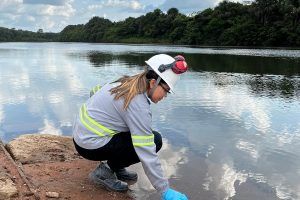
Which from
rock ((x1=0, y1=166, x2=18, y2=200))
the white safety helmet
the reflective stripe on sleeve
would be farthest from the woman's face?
rock ((x1=0, y1=166, x2=18, y2=200))

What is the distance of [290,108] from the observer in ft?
28.2

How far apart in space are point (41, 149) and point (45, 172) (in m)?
0.78

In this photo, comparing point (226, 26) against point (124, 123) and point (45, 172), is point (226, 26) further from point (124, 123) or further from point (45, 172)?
point (124, 123)

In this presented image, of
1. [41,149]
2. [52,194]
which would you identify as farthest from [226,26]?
[52,194]

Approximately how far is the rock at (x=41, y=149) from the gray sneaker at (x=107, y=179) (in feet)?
2.95

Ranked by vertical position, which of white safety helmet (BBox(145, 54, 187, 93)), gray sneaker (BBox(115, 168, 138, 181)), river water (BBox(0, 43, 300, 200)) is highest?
white safety helmet (BBox(145, 54, 187, 93))

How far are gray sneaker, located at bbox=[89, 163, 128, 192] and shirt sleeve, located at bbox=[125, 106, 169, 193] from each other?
0.96 meters

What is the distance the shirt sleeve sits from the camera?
307 cm

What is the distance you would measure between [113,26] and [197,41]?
178 feet

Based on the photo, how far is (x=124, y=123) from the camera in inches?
136

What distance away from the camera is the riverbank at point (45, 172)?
12.5 ft

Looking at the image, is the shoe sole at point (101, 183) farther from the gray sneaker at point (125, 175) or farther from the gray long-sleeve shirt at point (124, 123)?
the gray long-sleeve shirt at point (124, 123)

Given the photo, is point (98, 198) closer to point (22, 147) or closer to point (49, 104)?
point (22, 147)

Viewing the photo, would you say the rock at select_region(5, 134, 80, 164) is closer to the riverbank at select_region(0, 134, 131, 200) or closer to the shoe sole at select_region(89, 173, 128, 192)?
the riverbank at select_region(0, 134, 131, 200)
